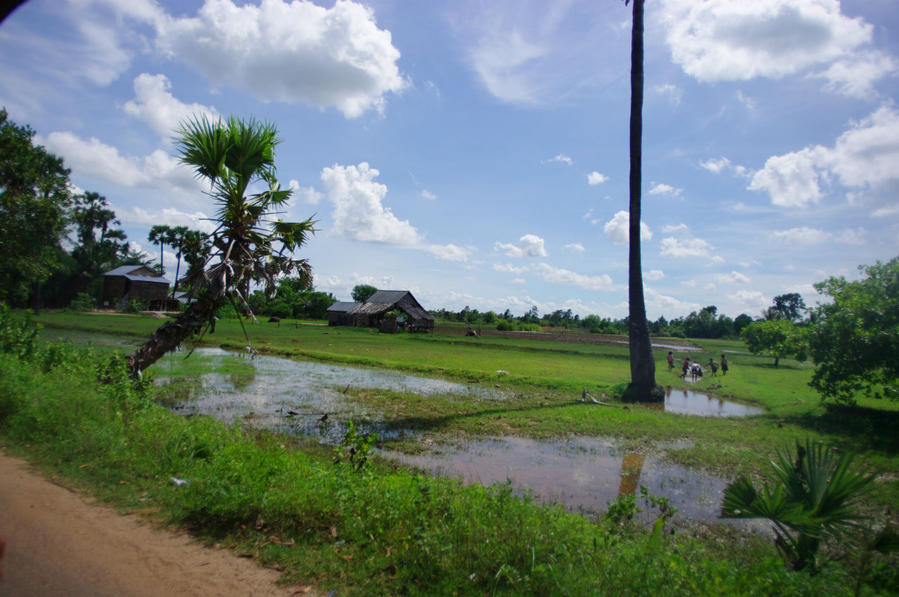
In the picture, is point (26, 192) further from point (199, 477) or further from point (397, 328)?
point (397, 328)

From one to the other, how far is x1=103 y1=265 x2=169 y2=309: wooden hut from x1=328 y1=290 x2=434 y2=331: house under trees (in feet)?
85.0

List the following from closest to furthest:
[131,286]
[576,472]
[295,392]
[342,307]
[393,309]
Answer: [576,472]
[295,392]
[393,309]
[131,286]
[342,307]

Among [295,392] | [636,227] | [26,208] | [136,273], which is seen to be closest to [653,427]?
[636,227]

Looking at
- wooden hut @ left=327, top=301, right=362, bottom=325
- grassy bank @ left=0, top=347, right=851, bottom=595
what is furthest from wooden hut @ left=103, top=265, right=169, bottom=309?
grassy bank @ left=0, top=347, right=851, bottom=595

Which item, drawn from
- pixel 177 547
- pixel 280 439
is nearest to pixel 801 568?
pixel 177 547

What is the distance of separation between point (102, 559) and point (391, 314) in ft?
185

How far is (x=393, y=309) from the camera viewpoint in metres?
62.3

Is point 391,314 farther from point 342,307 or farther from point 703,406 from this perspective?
point 703,406

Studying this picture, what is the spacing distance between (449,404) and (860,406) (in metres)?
12.8

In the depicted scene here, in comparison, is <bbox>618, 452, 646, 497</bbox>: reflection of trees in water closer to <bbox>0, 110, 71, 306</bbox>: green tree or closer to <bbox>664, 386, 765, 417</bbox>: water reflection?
<bbox>664, 386, 765, 417</bbox>: water reflection

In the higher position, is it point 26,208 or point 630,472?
point 26,208

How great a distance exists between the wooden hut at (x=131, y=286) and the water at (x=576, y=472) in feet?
217

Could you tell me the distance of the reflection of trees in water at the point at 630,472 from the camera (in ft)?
26.5

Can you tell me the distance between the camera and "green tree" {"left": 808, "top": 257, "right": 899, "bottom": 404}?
1275 cm
